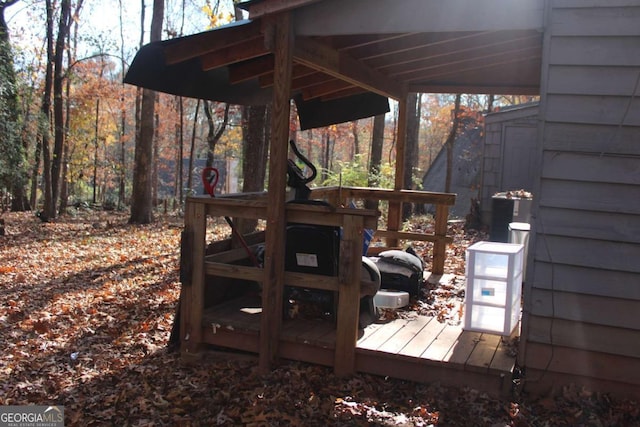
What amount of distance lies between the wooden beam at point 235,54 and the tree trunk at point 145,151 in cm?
955

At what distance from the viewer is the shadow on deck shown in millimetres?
3986

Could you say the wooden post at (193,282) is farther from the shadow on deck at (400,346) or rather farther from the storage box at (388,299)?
the storage box at (388,299)

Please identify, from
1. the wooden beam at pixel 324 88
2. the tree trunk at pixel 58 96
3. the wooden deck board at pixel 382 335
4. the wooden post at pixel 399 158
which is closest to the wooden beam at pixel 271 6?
the wooden beam at pixel 324 88

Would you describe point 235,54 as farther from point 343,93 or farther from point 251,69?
point 343,93

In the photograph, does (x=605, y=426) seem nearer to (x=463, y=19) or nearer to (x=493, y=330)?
(x=493, y=330)

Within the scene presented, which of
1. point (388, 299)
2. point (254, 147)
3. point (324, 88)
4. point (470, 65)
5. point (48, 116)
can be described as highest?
point (48, 116)

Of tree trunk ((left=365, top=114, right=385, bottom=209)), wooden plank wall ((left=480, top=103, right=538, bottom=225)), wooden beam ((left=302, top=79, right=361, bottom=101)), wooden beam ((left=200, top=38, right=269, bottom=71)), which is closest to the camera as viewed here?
wooden beam ((left=200, top=38, right=269, bottom=71))

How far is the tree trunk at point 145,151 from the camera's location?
14.1 metres

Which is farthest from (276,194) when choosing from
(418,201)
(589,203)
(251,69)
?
(418,201)

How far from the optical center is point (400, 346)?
4.32 m

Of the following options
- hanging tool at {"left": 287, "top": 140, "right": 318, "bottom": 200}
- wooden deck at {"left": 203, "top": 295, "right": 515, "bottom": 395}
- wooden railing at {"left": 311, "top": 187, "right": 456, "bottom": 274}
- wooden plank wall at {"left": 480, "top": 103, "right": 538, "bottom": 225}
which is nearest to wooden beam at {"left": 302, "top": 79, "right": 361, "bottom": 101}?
wooden railing at {"left": 311, "top": 187, "right": 456, "bottom": 274}

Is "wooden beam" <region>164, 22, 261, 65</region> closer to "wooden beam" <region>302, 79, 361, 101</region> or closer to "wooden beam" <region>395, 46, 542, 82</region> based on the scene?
"wooden beam" <region>302, 79, 361, 101</region>

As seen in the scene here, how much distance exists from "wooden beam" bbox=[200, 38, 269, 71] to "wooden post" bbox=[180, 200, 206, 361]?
122 centimetres

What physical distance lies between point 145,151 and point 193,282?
10.3 m
